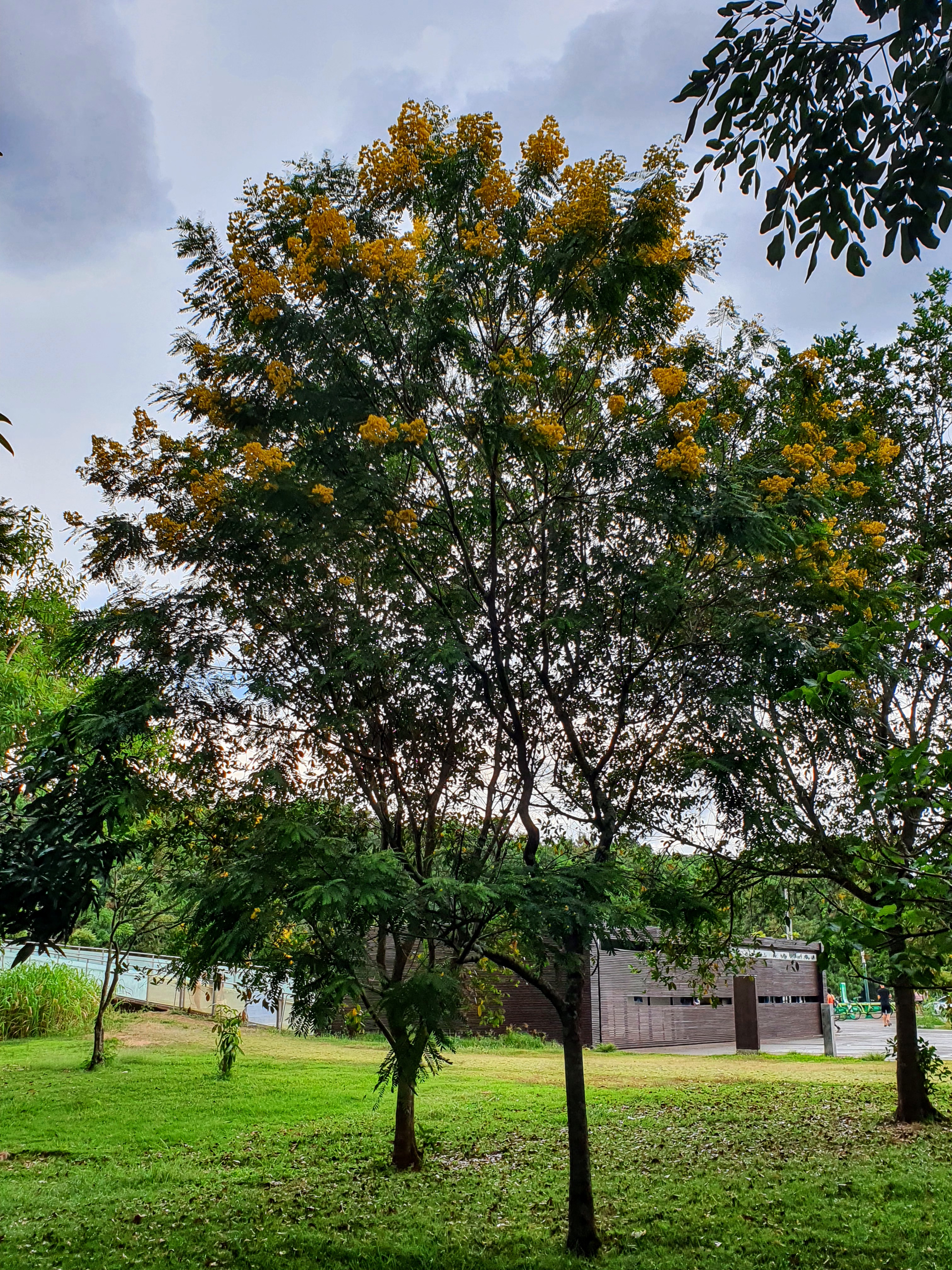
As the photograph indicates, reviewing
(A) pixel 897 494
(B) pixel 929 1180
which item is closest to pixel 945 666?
(A) pixel 897 494

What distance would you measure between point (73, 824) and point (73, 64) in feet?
13.6

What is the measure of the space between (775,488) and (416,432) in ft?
7.15

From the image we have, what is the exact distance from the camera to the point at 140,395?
6.21 meters

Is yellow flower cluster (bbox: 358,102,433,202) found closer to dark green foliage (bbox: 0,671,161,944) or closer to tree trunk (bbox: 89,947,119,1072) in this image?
dark green foliage (bbox: 0,671,161,944)

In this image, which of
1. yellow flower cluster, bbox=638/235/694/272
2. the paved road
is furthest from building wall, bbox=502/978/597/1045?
yellow flower cluster, bbox=638/235/694/272

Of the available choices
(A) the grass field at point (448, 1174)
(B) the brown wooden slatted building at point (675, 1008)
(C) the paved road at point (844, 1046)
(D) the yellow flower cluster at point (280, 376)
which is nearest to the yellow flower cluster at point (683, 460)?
(D) the yellow flower cluster at point (280, 376)

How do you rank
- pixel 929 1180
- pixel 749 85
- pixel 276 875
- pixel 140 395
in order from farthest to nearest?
pixel 929 1180 < pixel 140 395 < pixel 276 875 < pixel 749 85

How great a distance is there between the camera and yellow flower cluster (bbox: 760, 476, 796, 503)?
5.50 meters

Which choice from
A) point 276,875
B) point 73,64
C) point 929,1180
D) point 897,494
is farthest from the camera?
point 897,494

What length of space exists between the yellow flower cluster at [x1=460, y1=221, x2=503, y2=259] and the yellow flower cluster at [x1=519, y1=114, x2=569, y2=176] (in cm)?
57

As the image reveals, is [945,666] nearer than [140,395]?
No

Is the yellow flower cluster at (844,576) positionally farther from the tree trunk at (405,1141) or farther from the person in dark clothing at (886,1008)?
the person in dark clothing at (886,1008)

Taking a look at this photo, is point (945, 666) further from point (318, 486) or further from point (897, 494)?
point (318, 486)

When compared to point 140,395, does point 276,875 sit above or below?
below
